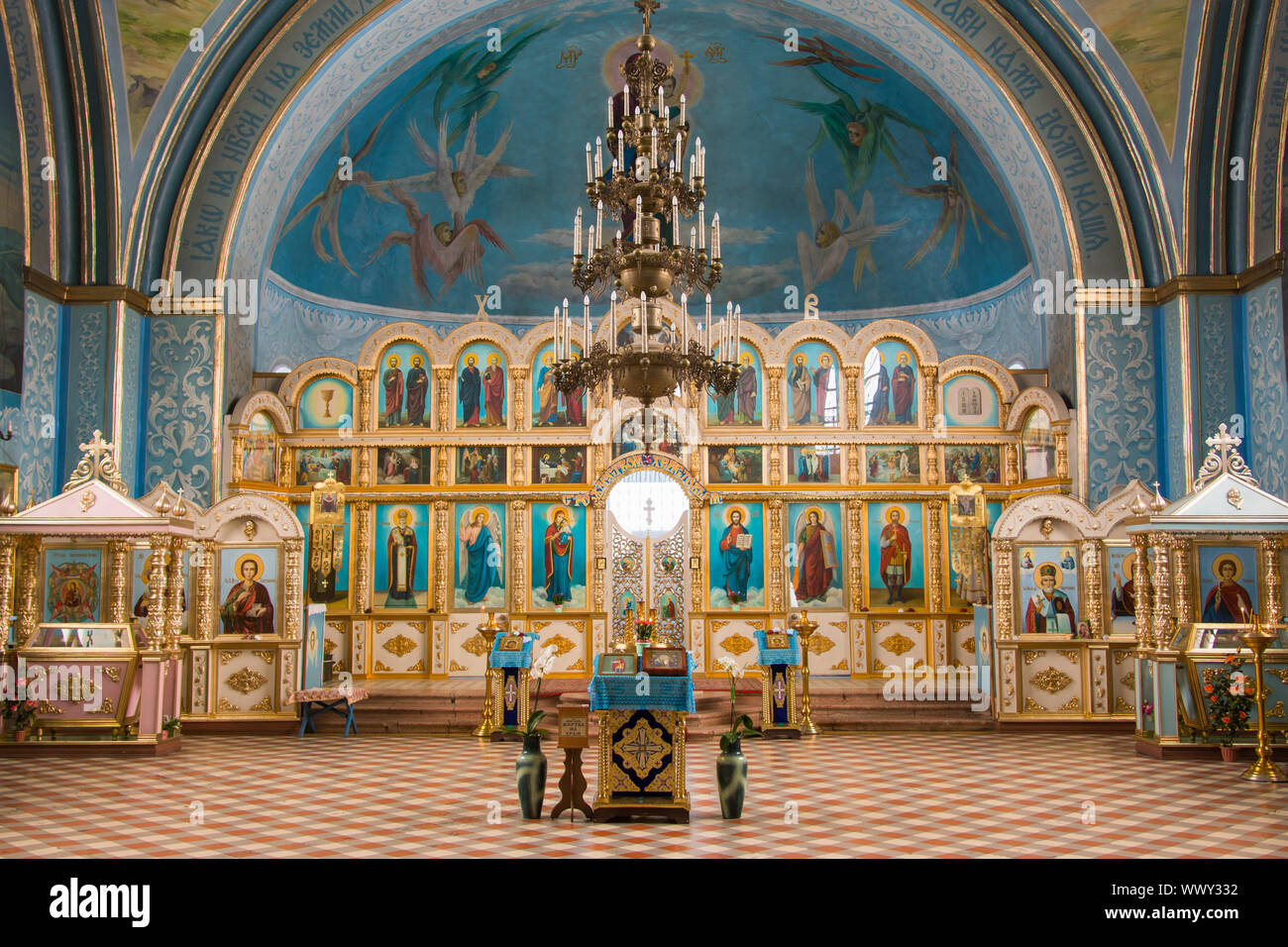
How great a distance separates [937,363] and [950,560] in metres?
3.10

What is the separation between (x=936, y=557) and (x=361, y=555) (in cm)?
902

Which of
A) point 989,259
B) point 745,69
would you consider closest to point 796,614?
point 989,259

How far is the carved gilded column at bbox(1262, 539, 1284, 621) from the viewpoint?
11570 millimetres

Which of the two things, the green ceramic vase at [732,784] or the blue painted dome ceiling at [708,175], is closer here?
the green ceramic vase at [732,784]

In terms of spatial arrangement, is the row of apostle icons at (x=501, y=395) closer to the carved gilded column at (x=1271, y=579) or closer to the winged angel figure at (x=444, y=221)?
the winged angel figure at (x=444, y=221)

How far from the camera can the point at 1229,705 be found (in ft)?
37.0

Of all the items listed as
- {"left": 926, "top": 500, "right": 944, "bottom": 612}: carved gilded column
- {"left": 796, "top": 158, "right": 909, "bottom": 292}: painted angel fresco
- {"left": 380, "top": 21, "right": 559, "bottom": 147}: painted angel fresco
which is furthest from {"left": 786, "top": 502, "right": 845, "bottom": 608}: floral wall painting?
{"left": 380, "top": 21, "right": 559, "bottom": 147}: painted angel fresco

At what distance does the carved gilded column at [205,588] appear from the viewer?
553 inches

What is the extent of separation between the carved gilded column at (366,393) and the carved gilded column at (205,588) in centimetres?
355

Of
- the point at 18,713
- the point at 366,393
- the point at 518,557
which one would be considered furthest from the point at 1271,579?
the point at 18,713

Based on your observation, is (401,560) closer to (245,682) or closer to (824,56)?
(245,682)

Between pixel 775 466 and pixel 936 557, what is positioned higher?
pixel 775 466

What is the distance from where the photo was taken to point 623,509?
1678cm

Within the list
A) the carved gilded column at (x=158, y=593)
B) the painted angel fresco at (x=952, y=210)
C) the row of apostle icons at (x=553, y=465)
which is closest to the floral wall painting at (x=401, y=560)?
the row of apostle icons at (x=553, y=465)
